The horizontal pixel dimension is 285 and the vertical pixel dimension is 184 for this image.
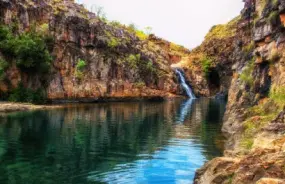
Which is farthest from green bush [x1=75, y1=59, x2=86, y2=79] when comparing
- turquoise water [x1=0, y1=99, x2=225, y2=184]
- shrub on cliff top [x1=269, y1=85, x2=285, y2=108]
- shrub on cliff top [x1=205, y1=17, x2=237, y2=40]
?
shrub on cliff top [x1=269, y1=85, x2=285, y2=108]

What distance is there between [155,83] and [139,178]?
94.3 m

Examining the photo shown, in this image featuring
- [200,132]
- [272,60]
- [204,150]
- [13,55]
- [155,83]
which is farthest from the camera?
[155,83]

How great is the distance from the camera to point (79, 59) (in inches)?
3787

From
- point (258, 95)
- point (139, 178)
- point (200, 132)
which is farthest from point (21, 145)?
point (258, 95)

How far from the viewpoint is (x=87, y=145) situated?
110ft

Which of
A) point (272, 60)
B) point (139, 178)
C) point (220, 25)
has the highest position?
point (220, 25)

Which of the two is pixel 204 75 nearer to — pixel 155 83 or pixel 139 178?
pixel 155 83

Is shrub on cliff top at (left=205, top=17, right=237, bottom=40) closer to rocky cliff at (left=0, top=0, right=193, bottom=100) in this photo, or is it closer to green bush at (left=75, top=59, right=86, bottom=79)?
rocky cliff at (left=0, top=0, right=193, bottom=100)

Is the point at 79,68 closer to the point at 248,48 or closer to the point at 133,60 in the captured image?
the point at 133,60

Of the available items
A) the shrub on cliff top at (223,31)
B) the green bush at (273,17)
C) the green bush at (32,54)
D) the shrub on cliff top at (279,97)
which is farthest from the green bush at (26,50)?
the shrub on cliff top at (223,31)

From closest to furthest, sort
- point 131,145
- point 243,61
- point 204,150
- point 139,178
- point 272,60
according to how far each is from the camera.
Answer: point 139,178 → point 204,150 → point 131,145 → point 272,60 → point 243,61

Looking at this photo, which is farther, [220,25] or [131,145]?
[220,25]

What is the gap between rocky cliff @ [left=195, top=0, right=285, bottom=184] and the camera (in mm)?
14594

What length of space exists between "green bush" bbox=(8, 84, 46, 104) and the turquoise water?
26.8 meters
